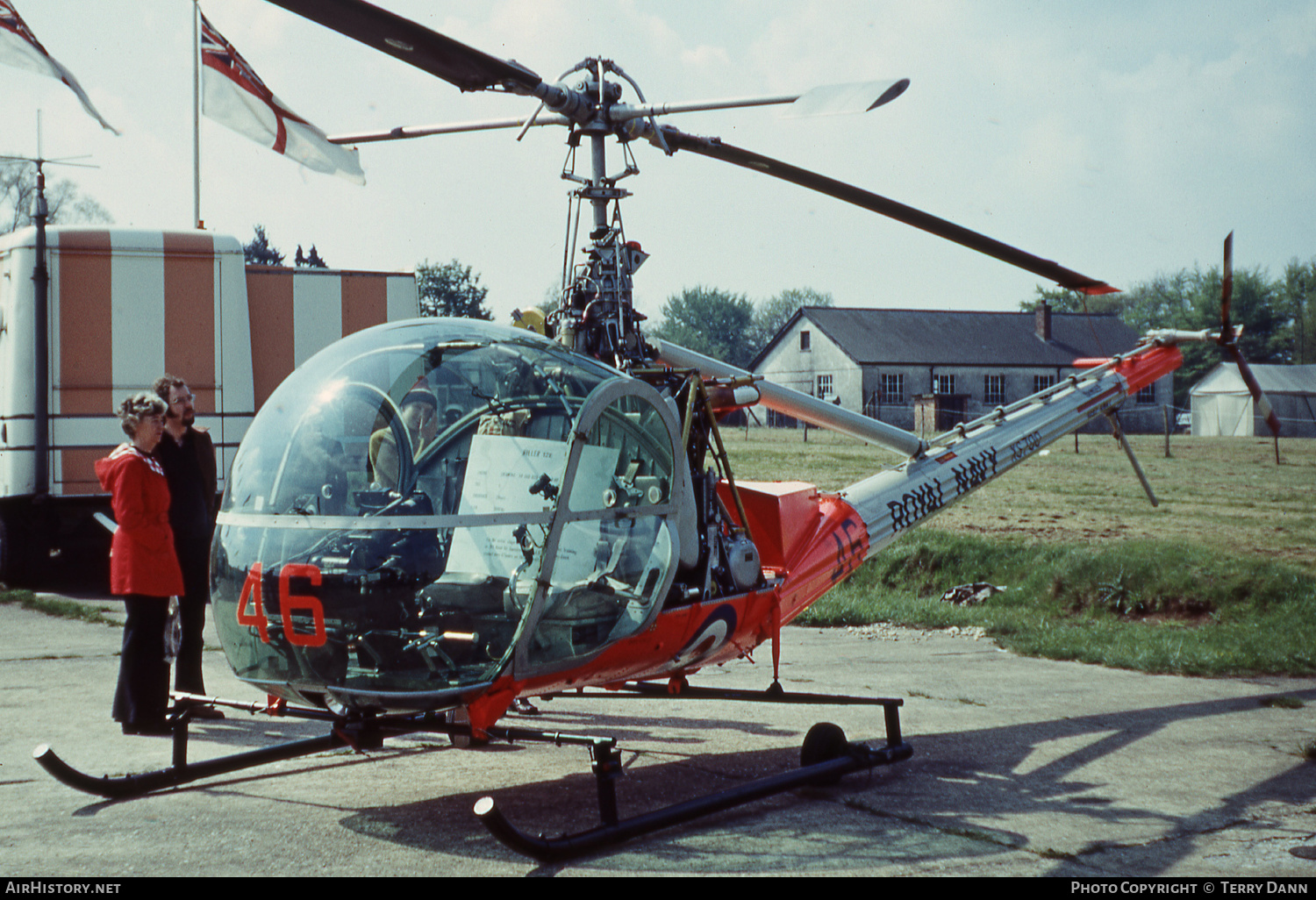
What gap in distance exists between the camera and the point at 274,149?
204 inches

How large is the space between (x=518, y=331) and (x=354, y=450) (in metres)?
0.89

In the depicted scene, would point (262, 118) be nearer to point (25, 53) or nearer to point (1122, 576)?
point (25, 53)

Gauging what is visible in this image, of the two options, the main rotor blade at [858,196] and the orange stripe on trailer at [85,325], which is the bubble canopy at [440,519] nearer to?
the main rotor blade at [858,196]

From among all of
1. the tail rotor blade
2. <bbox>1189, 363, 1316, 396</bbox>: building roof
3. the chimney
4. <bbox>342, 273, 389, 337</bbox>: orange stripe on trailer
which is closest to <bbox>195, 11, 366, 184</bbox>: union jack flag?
<bbox>342, 273, 389, 337</bbox>: orange stripe on trailer

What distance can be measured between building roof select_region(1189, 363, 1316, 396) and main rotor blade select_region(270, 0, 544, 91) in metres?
52.4

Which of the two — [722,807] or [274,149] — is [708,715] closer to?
[722,807]

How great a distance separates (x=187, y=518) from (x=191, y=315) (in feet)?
17.8

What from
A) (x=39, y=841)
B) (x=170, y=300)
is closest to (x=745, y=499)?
(x=39, y=841)

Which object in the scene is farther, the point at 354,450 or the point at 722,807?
the point at 722,807

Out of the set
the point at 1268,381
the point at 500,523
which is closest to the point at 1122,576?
the point at 500,523

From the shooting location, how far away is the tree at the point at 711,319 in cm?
9781

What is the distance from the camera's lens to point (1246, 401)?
4819 centimetres

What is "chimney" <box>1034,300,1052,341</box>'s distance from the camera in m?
55.5

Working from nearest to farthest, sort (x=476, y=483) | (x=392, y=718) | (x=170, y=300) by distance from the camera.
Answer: (x=392, y=718) < (x=476, y=483) < (x=170, y=300)
